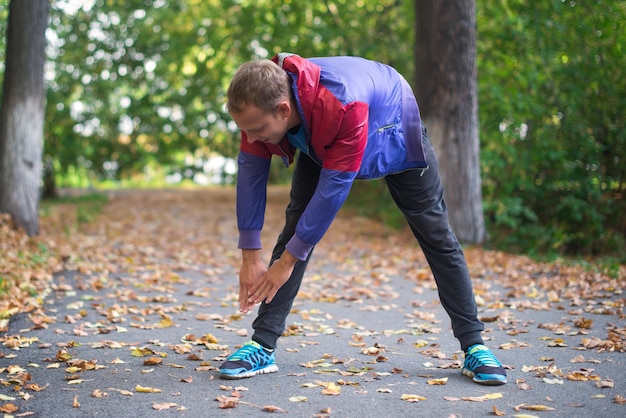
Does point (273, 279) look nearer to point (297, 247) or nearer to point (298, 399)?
point (297, 247)

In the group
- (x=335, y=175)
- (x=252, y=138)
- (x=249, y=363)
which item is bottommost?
(x=249, y=363)

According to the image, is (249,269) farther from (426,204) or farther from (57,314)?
(57,314)

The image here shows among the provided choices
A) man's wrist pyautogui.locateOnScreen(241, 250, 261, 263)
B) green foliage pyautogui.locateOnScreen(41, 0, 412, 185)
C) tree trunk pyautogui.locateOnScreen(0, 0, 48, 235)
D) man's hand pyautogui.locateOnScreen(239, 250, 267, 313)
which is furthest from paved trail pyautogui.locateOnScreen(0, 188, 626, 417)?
green foliage pyautogui.locateOnScreen(41, 0, 412, 185)

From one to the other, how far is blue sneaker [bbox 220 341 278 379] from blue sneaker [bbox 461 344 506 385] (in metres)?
1.08

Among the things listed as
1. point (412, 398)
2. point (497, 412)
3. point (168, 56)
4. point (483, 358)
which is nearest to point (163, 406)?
point (412, 398)

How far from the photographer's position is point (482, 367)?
12.4 ft

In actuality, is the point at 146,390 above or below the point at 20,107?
below

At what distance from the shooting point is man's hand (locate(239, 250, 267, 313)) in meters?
3.58

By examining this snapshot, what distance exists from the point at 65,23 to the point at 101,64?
6.52 feet

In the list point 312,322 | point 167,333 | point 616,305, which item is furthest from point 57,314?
point 616,305

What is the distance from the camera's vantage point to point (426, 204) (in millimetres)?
3770

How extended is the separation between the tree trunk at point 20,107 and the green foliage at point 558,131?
20.5 ft

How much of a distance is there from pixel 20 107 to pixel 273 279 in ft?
22.7

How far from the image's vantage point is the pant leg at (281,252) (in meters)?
3.79
